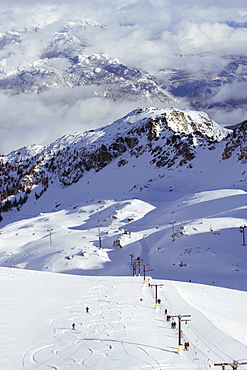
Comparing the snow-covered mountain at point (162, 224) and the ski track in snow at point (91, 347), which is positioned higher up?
the snow-covered mountain at point (162, 224)

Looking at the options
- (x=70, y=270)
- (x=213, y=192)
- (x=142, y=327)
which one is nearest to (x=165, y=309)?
(x=142, y=327)

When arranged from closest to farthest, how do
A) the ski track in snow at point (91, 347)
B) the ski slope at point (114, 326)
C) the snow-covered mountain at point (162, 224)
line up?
the ski track in snow at point (91, 347), the ski slope at point (114, 326), the snow-covered mountain at point (162, 224)

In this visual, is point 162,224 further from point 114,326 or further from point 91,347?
point 91,347

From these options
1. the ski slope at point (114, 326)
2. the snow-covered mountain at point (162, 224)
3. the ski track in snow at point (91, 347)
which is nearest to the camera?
the ski track in snow at point (91, 347)

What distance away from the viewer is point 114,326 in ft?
113

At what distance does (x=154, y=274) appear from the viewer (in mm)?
76875

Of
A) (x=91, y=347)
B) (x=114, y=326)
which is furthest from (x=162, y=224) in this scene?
(x=91, y=347)

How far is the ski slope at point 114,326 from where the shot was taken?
1039 inches

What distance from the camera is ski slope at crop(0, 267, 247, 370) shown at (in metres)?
26.4

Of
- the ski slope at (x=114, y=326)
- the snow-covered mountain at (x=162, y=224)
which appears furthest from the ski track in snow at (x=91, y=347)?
the snow-covered mountain at (x=162, y=224)

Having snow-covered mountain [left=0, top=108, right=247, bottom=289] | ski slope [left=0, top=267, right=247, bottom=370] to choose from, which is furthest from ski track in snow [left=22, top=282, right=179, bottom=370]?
snow-covered mountain [left=0, top=108, right=247, bottom=289]

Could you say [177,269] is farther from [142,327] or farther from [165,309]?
[142,327]

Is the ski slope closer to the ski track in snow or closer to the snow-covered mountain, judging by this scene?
the ski track in snow

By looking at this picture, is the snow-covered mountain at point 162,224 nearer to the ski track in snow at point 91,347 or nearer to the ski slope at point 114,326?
the ski slope at point 114,326
